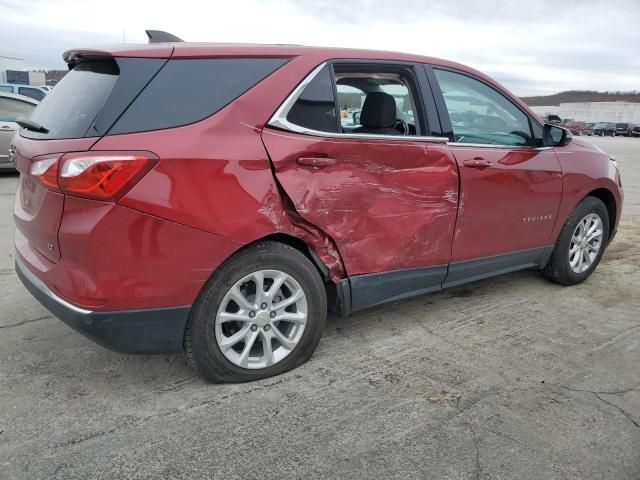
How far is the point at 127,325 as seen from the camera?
2475 millimetres

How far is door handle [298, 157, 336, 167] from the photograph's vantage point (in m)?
2.76

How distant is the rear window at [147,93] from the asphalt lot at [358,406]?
1.31 meters

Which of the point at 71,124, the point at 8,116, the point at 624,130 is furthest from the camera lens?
the point at 624,130

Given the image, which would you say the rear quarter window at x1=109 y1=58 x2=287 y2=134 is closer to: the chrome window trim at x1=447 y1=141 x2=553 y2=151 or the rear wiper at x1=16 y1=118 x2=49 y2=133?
the rear wiper at x1=16 y1=118 x2=49 y2=133

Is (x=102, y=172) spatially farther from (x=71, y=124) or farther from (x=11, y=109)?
(x=11, y=109)

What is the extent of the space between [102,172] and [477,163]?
230 centimetres

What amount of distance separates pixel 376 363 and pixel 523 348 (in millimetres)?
982

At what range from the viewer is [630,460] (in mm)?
2344

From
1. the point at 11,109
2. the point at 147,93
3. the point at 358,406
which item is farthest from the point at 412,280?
the point at 11,109

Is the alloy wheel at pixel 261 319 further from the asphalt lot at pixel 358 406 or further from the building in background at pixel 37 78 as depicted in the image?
the building in background at pixel 37 78

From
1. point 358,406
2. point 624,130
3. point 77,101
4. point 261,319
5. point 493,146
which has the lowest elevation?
point 624,130

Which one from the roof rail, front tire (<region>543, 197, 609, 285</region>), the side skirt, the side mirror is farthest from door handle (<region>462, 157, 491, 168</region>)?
the roof rail

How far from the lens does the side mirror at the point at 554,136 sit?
408cm

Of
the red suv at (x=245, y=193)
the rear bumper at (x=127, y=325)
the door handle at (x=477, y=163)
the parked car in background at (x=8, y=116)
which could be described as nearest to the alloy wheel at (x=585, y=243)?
the red suv at (x=245, y=193)
